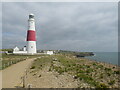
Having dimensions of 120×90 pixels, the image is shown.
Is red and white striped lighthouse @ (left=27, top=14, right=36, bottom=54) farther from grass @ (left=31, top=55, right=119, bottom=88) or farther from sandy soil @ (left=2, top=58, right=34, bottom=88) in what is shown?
sandy soil @ (left=2, top=58, right=34, bottom=88)

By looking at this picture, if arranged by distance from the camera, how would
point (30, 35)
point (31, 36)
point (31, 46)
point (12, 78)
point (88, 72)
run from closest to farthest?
point (12, 78), point (88, 72), point (30, 35), point (31, 36), point (31, 46)

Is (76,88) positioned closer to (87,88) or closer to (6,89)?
(87,88)

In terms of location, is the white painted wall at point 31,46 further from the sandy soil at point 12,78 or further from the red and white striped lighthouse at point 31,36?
the sandy soil at point 12,78

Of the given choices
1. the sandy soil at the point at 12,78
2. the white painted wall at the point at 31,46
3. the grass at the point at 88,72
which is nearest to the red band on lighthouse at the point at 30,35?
the white painted wall at the point at 31,46

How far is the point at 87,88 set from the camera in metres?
11.3

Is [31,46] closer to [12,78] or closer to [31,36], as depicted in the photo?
[31,36]

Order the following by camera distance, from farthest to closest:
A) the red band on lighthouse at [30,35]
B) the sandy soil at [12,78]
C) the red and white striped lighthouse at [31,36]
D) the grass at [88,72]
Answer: the red and white striped lighthouse at [31,36] → the red band on lighthouse at [30,35] → the grass at [88,72] → the sandy soil at [12,78]

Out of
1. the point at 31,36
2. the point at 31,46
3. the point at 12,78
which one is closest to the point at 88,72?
the point at 12,78

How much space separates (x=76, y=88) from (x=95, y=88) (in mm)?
1634

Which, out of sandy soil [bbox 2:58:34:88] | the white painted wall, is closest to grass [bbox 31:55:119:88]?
sandy soil [bbox 2:58:34:88]

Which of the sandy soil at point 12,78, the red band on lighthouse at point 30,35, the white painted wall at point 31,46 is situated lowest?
the sandy soil at point 12,78

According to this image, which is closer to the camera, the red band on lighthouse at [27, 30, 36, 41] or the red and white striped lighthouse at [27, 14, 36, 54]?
the red band on lighthouse at [27, 30, 36, 41]

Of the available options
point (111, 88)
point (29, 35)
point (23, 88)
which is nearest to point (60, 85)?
point (23, 88)

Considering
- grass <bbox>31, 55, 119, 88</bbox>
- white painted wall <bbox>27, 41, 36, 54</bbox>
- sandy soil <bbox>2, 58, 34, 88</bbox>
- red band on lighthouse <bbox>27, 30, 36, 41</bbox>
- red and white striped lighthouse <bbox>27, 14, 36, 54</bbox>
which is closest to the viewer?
sandy soil <bbox>2, 58, 34, 88</bbox>
